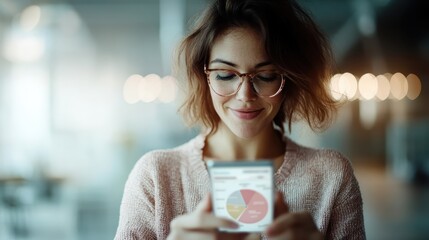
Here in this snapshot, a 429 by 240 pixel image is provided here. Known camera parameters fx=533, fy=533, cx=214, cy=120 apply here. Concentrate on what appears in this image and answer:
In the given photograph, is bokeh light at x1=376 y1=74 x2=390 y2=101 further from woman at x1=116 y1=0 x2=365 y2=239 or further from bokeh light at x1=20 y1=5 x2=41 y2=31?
woman at x1=116 y1=0 x2=365 y2=239

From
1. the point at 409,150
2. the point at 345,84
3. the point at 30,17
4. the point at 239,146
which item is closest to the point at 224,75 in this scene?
the point at 239,146

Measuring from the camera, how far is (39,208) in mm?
3096

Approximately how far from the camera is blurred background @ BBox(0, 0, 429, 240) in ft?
9.53

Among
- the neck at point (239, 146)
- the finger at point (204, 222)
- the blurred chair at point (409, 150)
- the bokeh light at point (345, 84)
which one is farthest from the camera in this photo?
the blurred chair at point (409, 150)

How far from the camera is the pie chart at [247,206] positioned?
75cm

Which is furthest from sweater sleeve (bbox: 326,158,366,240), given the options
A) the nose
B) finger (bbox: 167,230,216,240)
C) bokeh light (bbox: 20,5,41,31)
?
bokeh light (bbox: 20,5,41,31)

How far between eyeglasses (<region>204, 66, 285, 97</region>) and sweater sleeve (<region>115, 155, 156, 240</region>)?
21 centimetres

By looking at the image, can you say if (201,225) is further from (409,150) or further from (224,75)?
(409,150)

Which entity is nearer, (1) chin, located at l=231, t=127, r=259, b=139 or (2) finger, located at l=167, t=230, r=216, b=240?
(2) finger, located at l=167, t=230, r=216, b=240

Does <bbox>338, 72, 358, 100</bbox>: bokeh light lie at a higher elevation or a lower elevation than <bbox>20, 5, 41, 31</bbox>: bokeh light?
lower

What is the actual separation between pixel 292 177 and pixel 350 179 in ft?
0.37

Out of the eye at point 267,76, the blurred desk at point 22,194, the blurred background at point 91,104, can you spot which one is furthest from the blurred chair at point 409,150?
the eye at point 267,76

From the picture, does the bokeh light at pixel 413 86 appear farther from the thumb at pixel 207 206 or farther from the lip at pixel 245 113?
the thumb at pixel 207 206

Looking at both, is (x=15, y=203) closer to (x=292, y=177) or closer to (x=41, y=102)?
(x=41, y=102)
